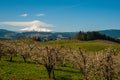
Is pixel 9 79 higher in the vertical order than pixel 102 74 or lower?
lower

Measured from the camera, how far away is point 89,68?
4303 cm

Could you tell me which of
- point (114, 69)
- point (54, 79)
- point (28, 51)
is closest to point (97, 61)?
point (114, 69)

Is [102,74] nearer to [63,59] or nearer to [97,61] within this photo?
[97,61]

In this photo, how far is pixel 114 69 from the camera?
44875 millimetres

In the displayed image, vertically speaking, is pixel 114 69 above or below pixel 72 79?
above

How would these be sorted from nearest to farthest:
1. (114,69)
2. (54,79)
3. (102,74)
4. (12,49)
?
(102,74) → (114,69) → (54,79) → (12,49)

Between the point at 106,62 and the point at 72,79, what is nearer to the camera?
the point at 106,62

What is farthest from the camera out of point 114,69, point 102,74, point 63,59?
point 63,59

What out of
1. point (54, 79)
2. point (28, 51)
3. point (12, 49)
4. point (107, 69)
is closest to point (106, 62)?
point (107, 69)

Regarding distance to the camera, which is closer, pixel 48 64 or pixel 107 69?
pixel 107 69

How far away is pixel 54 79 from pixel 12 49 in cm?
6455

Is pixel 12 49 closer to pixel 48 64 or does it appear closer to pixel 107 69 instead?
pixel 48 64

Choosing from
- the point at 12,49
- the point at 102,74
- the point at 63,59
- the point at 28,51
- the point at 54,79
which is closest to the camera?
the point at 102,74

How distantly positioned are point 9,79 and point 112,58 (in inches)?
974
